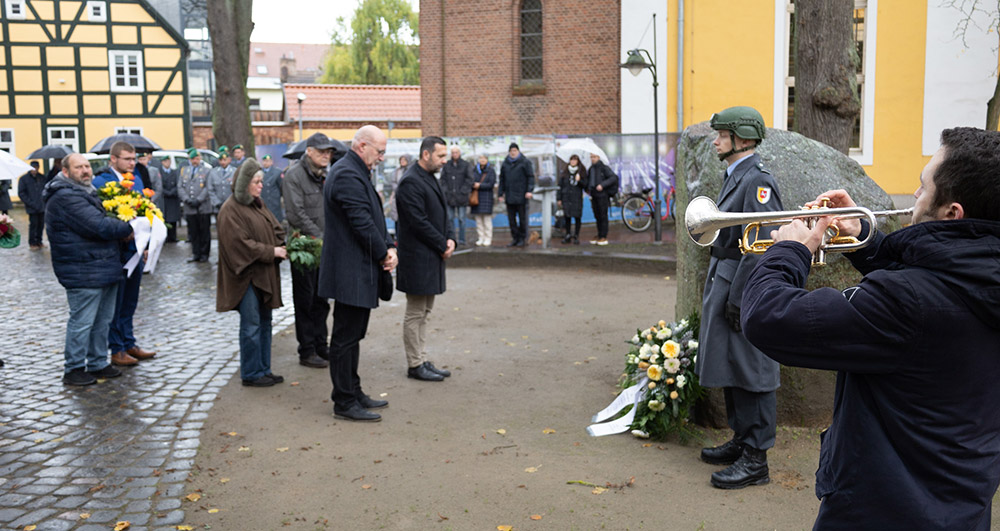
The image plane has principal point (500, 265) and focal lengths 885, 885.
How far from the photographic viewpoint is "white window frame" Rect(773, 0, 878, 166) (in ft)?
70.6

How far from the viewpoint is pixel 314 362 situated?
8070mm

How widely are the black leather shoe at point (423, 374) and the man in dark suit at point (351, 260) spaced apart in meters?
1.00

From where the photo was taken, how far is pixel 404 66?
57.5m

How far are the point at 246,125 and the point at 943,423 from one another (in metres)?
17.8

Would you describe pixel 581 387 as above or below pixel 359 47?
below

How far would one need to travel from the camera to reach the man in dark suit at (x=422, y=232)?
7.21 meters

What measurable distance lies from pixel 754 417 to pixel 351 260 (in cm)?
303

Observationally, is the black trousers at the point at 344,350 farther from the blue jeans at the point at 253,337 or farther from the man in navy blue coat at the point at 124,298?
the man in navy blue coat at the point at 124,298

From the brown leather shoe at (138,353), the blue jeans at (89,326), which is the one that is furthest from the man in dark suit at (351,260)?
the brown leather shoe at (138,353)

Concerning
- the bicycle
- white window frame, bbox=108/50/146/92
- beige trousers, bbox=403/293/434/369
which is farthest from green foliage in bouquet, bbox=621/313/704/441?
white window frame, bbox=108/50/146/92

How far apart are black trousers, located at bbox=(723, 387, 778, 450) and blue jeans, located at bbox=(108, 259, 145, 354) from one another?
18.1ft

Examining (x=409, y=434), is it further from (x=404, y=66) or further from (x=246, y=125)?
(x=404, y=66)

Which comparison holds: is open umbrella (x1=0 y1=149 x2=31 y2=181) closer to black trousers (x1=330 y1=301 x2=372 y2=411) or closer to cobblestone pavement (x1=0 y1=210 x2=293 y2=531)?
cobblestone pavement (x1=0 y1=210 x2=293 y2=531)

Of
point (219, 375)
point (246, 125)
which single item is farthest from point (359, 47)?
point (219, 375)
